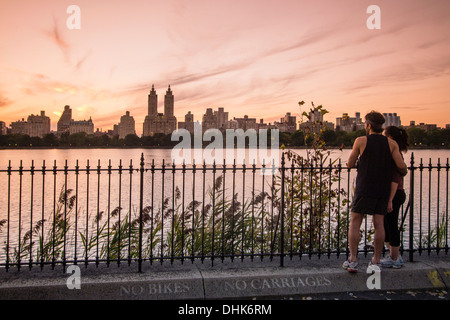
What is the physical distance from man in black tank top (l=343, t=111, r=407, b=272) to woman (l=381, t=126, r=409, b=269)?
9.6 inches

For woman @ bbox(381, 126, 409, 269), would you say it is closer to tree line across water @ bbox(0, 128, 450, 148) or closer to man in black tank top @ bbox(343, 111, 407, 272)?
man in black tank top @ bbox(343, 111, 407, 272)

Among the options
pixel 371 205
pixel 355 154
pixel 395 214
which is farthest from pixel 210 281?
pixel 395 214

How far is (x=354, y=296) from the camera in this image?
18.0 feet

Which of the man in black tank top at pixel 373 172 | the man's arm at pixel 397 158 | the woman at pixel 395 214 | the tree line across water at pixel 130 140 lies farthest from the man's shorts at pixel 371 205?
the tree line across water at pixel 130 140

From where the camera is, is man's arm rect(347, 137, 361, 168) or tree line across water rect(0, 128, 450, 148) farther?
tree line across water rect(0, 128, 450, 148)

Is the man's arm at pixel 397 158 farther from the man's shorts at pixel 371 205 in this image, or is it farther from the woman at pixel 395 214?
A: the man's shorts at pixel 371 205

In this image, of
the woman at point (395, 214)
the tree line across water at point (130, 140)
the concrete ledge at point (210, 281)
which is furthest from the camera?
the tree line across water at point (130, 140)

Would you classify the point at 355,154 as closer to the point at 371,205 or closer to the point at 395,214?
the point at 371,205

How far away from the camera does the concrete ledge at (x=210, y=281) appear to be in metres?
5.22

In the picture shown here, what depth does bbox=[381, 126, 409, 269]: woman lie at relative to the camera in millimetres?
5926

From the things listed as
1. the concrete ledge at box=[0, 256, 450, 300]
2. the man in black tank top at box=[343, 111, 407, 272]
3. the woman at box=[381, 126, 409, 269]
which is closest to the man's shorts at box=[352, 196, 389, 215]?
the man in black tank top at box=[343, 111, 407, 272]
